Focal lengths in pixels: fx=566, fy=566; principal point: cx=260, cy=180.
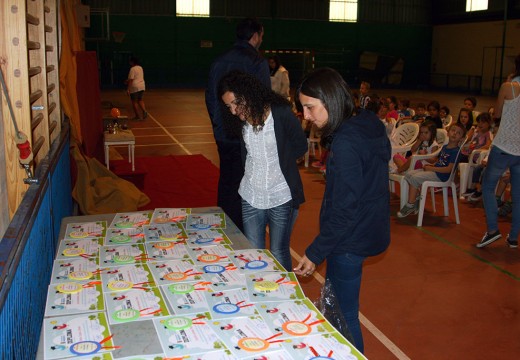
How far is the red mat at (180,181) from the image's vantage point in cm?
671

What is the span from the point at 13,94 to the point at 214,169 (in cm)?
573

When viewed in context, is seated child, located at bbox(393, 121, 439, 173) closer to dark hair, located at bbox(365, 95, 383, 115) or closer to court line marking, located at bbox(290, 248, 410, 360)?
dark hair, located at bbox(365, 95, 383, 115)

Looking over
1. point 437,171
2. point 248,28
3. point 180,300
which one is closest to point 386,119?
point 437,171

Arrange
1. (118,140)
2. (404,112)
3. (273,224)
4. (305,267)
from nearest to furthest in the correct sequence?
(305,267)
(273,224)
(118,140)
(404,112)

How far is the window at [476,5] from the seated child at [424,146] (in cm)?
2144

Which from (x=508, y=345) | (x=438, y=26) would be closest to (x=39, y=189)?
(x=508, y=345)

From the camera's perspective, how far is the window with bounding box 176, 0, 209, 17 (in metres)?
25.5

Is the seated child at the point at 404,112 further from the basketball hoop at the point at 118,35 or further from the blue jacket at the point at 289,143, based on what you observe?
the basketball hoop at the point at 118,35

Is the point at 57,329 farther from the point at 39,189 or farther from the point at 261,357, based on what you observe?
the point at 39,189

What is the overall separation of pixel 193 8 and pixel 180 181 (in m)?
A: 19.7

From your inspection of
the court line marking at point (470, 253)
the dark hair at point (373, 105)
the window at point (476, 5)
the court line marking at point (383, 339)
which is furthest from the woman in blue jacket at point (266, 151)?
the window at point (476, 5)

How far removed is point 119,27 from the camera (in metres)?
24.8

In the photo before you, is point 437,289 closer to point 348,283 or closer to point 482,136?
point 348,283

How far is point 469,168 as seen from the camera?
6660 millimetres
